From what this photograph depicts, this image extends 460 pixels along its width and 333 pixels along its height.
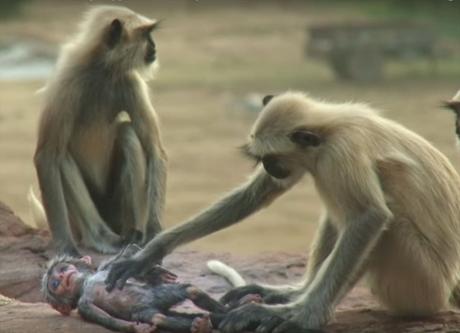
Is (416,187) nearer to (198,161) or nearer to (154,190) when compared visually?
(154,190)

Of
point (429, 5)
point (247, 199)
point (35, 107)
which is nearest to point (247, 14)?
point (429, 5)

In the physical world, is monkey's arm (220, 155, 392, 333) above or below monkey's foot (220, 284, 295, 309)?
above

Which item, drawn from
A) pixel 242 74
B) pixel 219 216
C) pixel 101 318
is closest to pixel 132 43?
pixel 219 216

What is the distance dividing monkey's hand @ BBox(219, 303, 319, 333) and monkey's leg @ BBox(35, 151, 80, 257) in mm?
2500

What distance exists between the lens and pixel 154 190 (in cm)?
756

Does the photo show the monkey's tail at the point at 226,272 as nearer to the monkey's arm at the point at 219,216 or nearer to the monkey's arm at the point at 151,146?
the monkey's arm at the point at 151,146

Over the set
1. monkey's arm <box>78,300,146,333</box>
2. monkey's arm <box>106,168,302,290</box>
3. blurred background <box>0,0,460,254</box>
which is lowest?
blurred background <box>0,0,460,254</box>

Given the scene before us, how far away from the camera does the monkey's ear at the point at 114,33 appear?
7562 millimetres

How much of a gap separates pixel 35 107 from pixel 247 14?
39.8ft

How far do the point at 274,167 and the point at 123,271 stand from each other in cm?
77

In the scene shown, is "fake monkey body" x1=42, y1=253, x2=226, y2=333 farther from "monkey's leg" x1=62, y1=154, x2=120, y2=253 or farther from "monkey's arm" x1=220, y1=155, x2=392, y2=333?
"monkey's leg" x1=62, y1=154, x2=120, y2=253

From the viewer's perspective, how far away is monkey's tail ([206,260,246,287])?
6.58 metres

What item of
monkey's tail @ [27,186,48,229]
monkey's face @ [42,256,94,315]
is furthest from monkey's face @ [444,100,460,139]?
monkey's tail @ [27,186,48,229]

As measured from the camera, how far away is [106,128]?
7.69 meters
